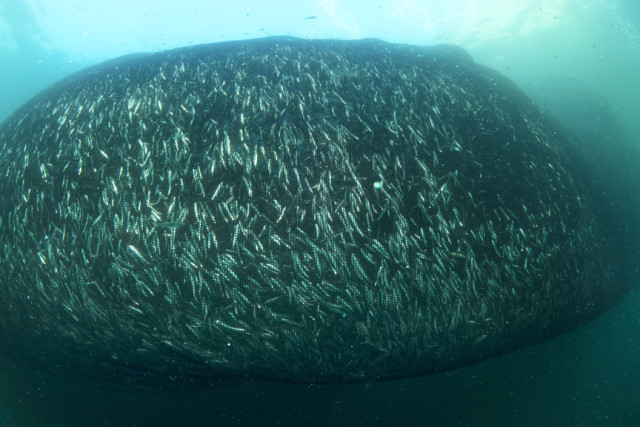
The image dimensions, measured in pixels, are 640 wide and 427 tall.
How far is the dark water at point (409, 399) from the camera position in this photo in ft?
11.8

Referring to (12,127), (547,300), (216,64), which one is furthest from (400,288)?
(12,127)

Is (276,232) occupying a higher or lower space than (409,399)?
higher

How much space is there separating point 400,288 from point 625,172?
17.7 ft

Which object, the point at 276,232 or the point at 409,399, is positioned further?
the point at 409,399

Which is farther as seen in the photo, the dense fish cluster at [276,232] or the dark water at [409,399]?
the dark water at [409,399]

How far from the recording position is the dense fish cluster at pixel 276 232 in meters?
2.49

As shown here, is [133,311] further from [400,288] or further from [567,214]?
[567,214]

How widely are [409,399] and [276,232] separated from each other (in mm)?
2941

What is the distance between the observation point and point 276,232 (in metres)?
2.46

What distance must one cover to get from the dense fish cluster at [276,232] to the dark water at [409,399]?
32.0 inches

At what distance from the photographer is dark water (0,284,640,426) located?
11.8ft

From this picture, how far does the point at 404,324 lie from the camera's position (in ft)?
8.58

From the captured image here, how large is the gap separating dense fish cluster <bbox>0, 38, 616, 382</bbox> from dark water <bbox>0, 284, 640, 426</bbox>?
0.81 m

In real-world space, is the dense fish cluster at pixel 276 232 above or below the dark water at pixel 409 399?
above
